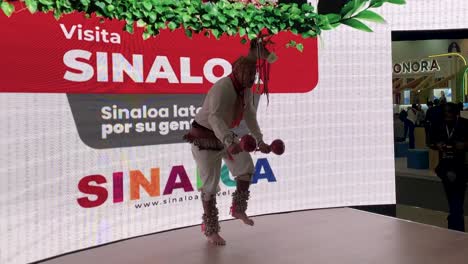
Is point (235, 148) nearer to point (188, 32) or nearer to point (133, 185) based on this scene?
point (133, 185)

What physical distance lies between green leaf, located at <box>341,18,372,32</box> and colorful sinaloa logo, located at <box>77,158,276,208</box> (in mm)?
1914

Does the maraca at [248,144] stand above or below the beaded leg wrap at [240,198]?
above

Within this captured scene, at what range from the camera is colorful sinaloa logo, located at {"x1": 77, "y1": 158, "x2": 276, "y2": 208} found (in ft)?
12.0

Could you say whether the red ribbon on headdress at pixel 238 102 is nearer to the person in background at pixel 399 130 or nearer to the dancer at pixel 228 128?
the dancer at pixel 228 128

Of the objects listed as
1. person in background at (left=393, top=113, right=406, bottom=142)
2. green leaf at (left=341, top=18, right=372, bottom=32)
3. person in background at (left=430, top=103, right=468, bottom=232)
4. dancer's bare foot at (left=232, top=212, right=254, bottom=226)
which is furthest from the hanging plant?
person in background at (left=393, top=113, right=406, bottom=142)

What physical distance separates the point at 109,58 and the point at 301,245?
6.48ft

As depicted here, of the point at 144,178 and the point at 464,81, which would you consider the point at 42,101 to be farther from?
the point at 464,81

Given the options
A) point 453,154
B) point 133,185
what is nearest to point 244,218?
point 133,185

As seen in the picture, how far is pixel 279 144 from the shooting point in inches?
128

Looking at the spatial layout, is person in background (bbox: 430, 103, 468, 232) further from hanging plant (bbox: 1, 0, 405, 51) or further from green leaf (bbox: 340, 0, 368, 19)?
green leaf (bbox: 340, 0, 368, 19)

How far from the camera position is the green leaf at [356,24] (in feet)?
16.1

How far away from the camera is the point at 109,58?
3736 millimetres

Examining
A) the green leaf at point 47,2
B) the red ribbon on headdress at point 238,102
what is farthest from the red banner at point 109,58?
the red ribbon on headdress at point 238,102

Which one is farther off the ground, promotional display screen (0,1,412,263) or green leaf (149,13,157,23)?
green leaf (149,13,157,23)
